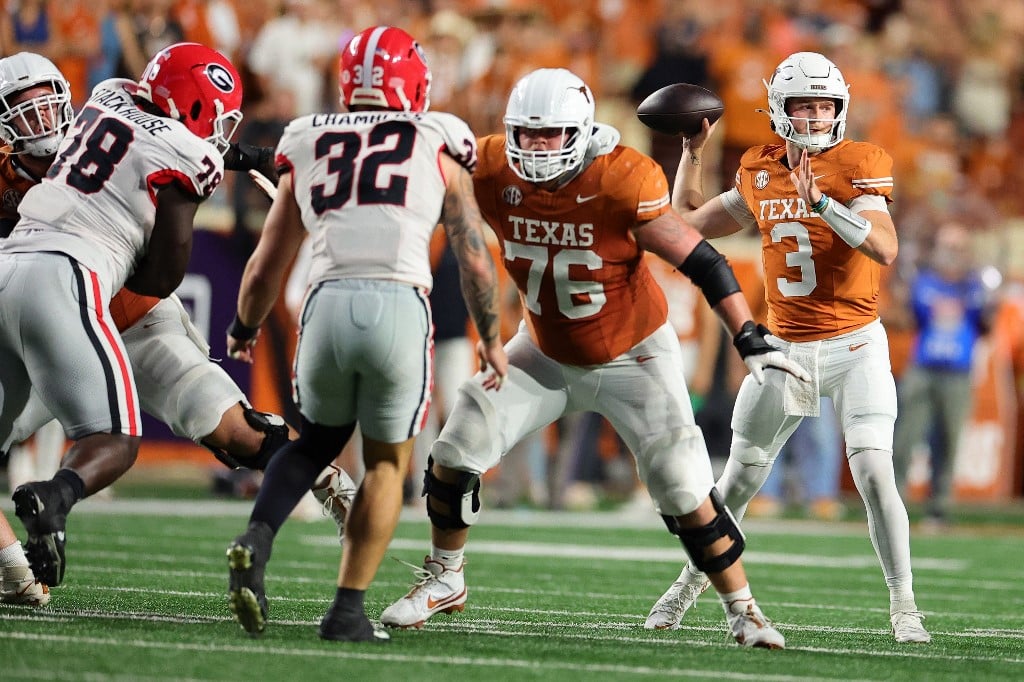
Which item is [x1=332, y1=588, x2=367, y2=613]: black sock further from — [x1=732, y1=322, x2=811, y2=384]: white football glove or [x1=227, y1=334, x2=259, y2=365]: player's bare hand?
[x1=732, y1=322, x2=811, y2=384]: white football glove

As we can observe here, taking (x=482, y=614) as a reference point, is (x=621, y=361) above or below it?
above

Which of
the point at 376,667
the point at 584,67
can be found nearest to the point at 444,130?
the point at 376,667

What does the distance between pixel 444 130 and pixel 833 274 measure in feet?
5.59

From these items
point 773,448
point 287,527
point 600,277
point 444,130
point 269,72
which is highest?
point 269,72

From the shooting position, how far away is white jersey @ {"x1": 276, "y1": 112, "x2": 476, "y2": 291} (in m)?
4.45

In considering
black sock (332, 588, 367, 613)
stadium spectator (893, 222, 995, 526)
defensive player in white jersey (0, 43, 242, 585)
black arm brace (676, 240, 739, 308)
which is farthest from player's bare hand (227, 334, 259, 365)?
stadium spectator (893, 222, 995, 526)

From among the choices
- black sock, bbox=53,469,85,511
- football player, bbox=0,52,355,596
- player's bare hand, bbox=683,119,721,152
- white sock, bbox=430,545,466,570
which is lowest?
white sock, bbox=430,545,466,570

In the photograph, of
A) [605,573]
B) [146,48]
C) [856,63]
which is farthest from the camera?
[856,63]

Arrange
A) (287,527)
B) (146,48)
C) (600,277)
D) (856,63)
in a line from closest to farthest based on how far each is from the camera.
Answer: (600,277), (287,527), (146,48), (856,63)

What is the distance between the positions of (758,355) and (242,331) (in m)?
1.57

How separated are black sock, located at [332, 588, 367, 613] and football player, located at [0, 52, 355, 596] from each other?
0.94 m

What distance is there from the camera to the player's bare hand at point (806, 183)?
205 inches

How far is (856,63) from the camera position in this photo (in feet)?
49.2

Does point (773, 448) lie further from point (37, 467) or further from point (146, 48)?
point (146, 48)
